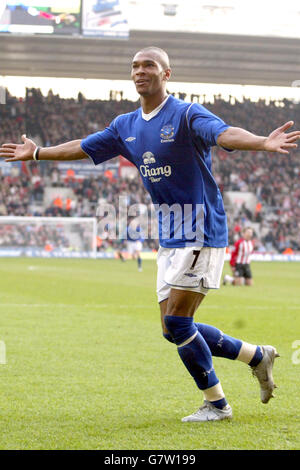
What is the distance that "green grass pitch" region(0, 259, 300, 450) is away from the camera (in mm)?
4289

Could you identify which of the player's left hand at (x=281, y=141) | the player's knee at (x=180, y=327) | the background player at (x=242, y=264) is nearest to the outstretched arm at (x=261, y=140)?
the player's left hand at (x=281, y=141)

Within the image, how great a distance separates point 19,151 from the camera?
215 inches

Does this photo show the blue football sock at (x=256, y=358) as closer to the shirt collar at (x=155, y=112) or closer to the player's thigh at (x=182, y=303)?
the player's thigh at (x=182, y=303)

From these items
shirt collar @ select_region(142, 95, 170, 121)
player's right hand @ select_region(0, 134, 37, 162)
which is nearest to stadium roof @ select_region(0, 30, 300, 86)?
player's right hand @ select_region(0, 134, 37, 162)


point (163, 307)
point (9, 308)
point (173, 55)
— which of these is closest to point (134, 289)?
point (9, 308)

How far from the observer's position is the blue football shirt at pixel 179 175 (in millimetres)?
4734

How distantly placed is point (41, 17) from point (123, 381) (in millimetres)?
23681

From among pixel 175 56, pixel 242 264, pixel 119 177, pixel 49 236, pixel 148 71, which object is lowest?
pixel 49 236

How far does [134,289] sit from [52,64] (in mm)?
21560

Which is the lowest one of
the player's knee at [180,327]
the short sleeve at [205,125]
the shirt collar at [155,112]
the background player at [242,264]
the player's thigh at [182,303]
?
the background player at [242,264]

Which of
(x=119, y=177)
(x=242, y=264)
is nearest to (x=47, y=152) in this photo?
(x=242, y=264)

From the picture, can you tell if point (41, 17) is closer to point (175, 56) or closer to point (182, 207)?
point (175, 56)

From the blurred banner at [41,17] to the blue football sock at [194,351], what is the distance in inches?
962

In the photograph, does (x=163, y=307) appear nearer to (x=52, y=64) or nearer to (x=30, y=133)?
(x=52, y=64)
